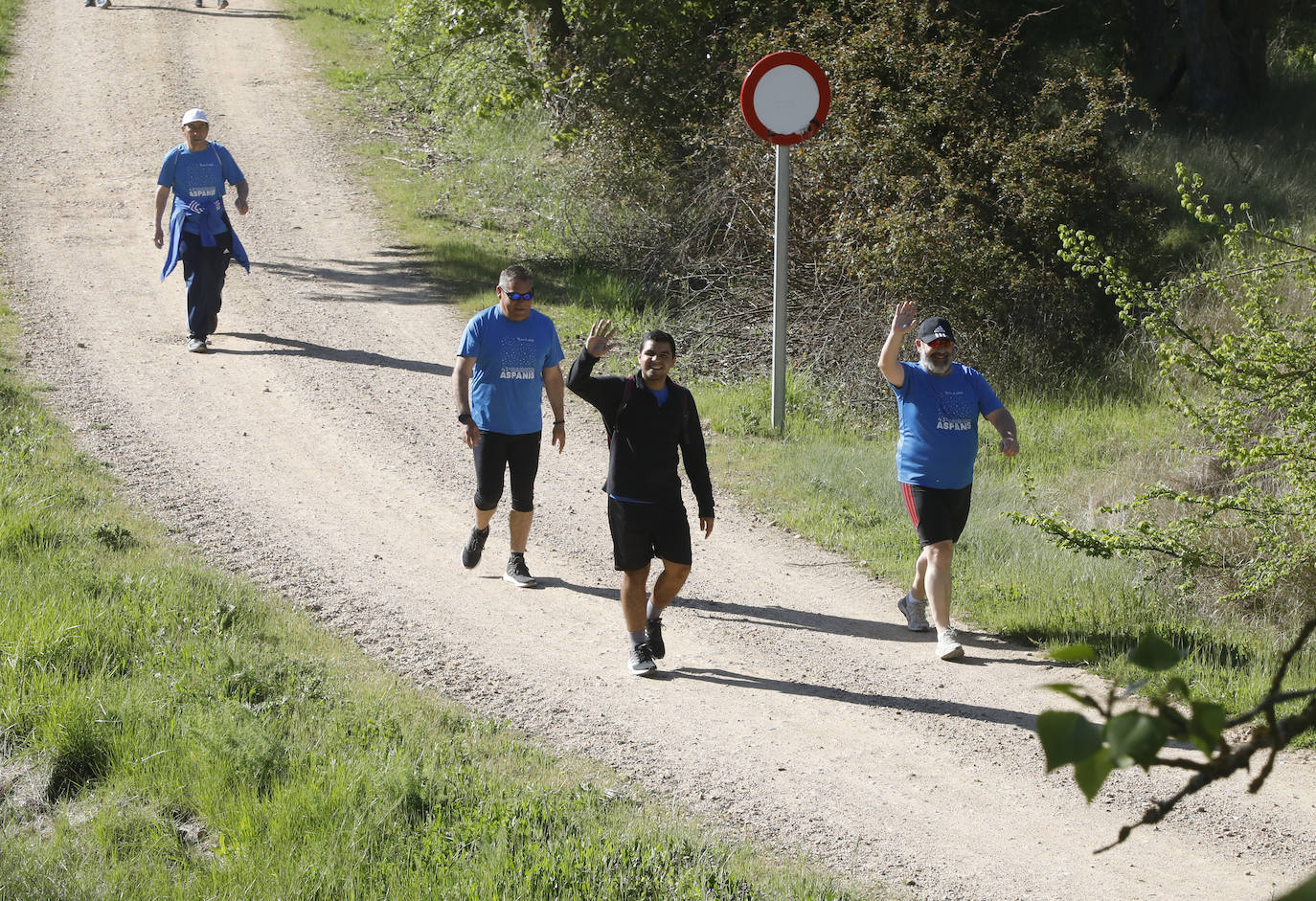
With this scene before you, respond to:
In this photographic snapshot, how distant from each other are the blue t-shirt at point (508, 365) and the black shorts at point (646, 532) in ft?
4.52

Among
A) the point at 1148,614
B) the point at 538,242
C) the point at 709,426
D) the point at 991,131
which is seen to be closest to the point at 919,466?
the point at 1148,614

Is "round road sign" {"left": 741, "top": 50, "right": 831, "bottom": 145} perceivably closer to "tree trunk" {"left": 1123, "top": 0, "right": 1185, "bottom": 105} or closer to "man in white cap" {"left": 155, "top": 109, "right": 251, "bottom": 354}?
"man in white cap" {"left": 155, "top": 109, "right": 251, "bottom": 354}


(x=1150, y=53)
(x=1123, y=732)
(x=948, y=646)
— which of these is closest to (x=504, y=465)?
(x=948, y=646)

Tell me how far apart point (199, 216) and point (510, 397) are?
601 cm

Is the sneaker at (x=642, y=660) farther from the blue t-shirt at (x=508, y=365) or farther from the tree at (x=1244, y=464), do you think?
the tree at (x=1244, y=464)

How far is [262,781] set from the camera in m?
5.04

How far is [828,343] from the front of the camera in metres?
12.4

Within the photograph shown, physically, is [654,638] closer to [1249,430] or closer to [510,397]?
[510,397]

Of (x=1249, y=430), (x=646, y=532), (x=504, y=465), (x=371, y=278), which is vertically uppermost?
(x=371, y=278)

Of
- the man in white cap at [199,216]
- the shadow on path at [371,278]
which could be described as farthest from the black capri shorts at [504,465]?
the shadow on path at [371,278]

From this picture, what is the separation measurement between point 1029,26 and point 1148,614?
11968 mm

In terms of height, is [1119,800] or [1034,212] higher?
[1034,212]

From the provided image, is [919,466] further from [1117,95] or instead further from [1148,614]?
[1117,95]

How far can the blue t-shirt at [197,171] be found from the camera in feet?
39.4
